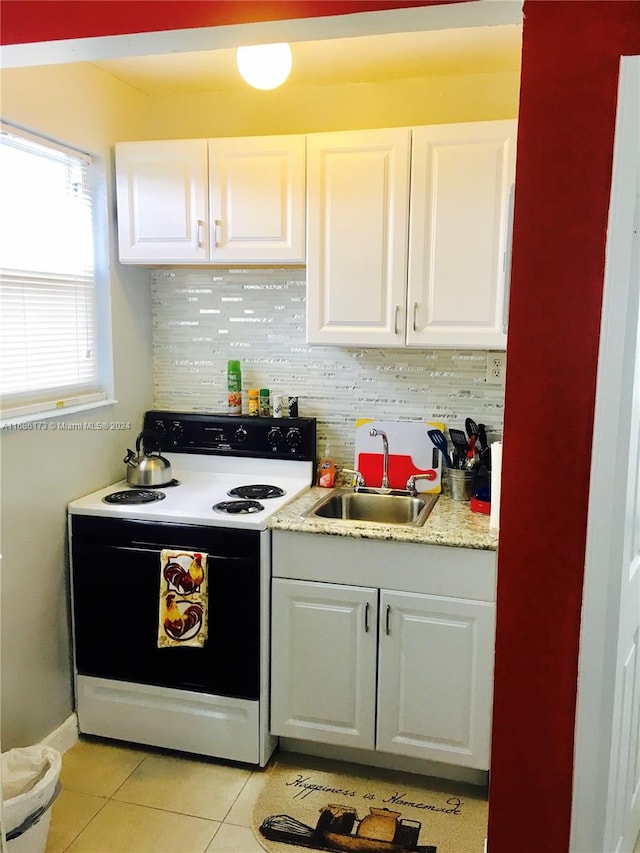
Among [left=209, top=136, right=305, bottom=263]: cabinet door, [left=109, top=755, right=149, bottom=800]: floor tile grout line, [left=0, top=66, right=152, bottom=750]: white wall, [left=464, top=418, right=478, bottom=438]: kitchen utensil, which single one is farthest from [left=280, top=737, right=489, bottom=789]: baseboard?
[left=209, top=136, right=305, bottom=263]: cabinet door

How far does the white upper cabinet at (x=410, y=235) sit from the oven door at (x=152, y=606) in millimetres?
894

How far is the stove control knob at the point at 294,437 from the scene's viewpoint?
2.98m

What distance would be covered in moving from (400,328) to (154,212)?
1.08 metres

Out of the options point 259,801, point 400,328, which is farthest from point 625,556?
point 259,801

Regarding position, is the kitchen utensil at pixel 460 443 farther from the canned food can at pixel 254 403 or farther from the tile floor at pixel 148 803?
the tile floor at pixel 148 803

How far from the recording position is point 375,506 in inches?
115

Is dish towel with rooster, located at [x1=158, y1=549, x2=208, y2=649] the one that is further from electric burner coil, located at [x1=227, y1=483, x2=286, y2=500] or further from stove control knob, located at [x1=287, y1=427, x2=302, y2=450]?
stove control knob, located at [x1=287, y1=427, x2=302, y2=450]

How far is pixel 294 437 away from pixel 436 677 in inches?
43.9

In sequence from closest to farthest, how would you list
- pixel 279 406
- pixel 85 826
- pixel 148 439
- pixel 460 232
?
pixel 85 826, pixel 460 232, pixel 279 406, pixel 148 439

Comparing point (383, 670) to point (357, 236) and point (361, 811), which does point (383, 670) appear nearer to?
point (361, 811)

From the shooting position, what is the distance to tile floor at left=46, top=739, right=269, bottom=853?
7.31 feet

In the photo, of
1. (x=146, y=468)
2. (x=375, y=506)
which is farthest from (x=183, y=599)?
(x=375, y=506)

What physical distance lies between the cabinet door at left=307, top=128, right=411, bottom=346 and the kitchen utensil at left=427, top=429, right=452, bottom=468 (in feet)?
1.51

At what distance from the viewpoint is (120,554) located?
258 cm
